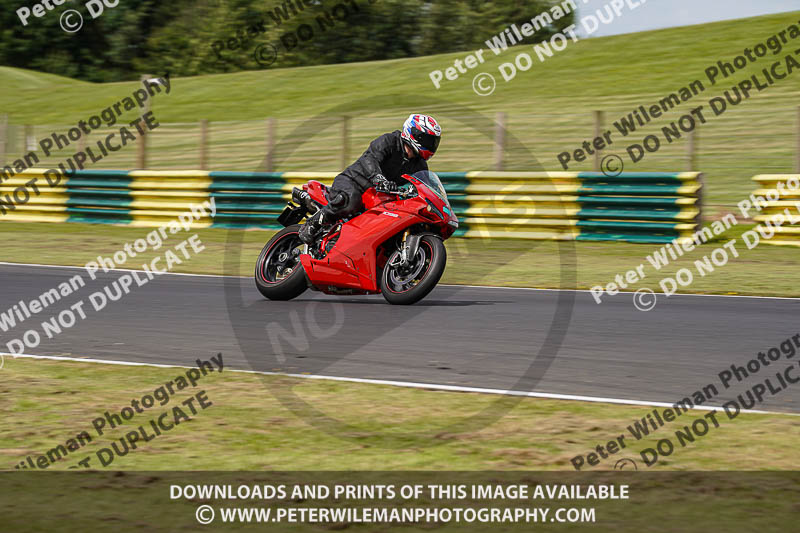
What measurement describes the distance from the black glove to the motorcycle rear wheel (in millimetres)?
1097

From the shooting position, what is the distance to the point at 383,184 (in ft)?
32.9

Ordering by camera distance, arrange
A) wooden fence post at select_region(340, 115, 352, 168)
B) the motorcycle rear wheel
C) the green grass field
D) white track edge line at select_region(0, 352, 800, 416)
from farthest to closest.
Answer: the green grass field, wooden fence post at select_region(340, 115, 352, 168), the motorcycle rear wheel, white track edge line at select_region(0, 352, 800, 416)

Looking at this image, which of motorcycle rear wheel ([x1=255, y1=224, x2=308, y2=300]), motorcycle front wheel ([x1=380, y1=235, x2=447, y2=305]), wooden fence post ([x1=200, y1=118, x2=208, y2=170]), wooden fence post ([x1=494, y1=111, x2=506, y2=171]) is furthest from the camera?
wooden fence post ([x1=200, y1=118, x2=208, y2=170])

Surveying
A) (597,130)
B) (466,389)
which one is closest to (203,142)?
(597,130)

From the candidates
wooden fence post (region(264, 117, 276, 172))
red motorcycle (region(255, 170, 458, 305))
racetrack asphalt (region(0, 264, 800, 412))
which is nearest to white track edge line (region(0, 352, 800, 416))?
racetrack asphalt (region(0, 264, 800, 412))

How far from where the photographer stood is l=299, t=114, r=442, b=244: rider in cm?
1009

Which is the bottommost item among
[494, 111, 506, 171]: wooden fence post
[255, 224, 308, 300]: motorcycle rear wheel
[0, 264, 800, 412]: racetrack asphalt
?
[0, 264, 800, 412]: racetrack asphalt

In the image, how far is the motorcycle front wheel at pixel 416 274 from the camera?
984cm

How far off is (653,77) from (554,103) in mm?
2995

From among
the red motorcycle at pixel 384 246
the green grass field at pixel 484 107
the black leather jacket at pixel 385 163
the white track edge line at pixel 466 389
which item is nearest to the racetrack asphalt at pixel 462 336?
the white track edge line at pixel 466 389

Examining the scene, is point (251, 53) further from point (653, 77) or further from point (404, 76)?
point (653, 77)

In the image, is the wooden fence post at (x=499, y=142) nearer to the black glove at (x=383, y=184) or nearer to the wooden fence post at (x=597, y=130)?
the wooden fence post at (x=597, y=130)

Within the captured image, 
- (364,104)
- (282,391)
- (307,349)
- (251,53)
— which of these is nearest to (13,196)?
(364,104)

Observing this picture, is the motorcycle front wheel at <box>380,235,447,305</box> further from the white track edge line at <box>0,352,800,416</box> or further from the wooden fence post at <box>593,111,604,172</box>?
the wooden fence post at <box>593,111,604,172</box>
